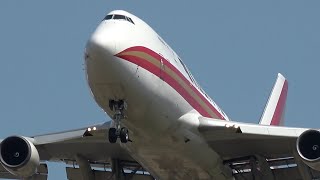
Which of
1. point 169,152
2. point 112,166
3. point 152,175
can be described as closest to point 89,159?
point 112,166

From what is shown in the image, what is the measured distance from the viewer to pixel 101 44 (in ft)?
84.3

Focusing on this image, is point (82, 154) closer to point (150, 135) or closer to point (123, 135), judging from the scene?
point (150, 135)

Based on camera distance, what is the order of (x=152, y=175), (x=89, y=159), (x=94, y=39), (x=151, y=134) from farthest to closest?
(x=89, y=159) → (x=152, y=175) → (x=151, y=134) → (x=94, y=39)

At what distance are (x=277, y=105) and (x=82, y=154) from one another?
46.4ft

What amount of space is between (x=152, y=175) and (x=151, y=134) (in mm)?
3366

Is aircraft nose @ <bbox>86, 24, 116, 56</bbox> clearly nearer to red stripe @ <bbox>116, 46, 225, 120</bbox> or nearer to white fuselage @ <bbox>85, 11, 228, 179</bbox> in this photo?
white fuselage @ <bbox>85, 11, 228, 179</bbox>

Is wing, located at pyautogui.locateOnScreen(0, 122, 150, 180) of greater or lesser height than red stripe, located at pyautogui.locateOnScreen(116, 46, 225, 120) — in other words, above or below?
below

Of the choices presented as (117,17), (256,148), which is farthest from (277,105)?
(117,17)

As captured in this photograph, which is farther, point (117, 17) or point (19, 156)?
point (19, 156)

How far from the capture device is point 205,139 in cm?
2917

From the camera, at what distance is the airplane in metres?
26.4

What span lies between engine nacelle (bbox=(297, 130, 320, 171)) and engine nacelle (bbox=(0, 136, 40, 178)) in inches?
317

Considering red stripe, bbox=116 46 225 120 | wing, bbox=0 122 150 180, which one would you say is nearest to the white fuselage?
red stripe, bbox=116 46 225 120

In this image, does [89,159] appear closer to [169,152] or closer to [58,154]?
[58,154]
